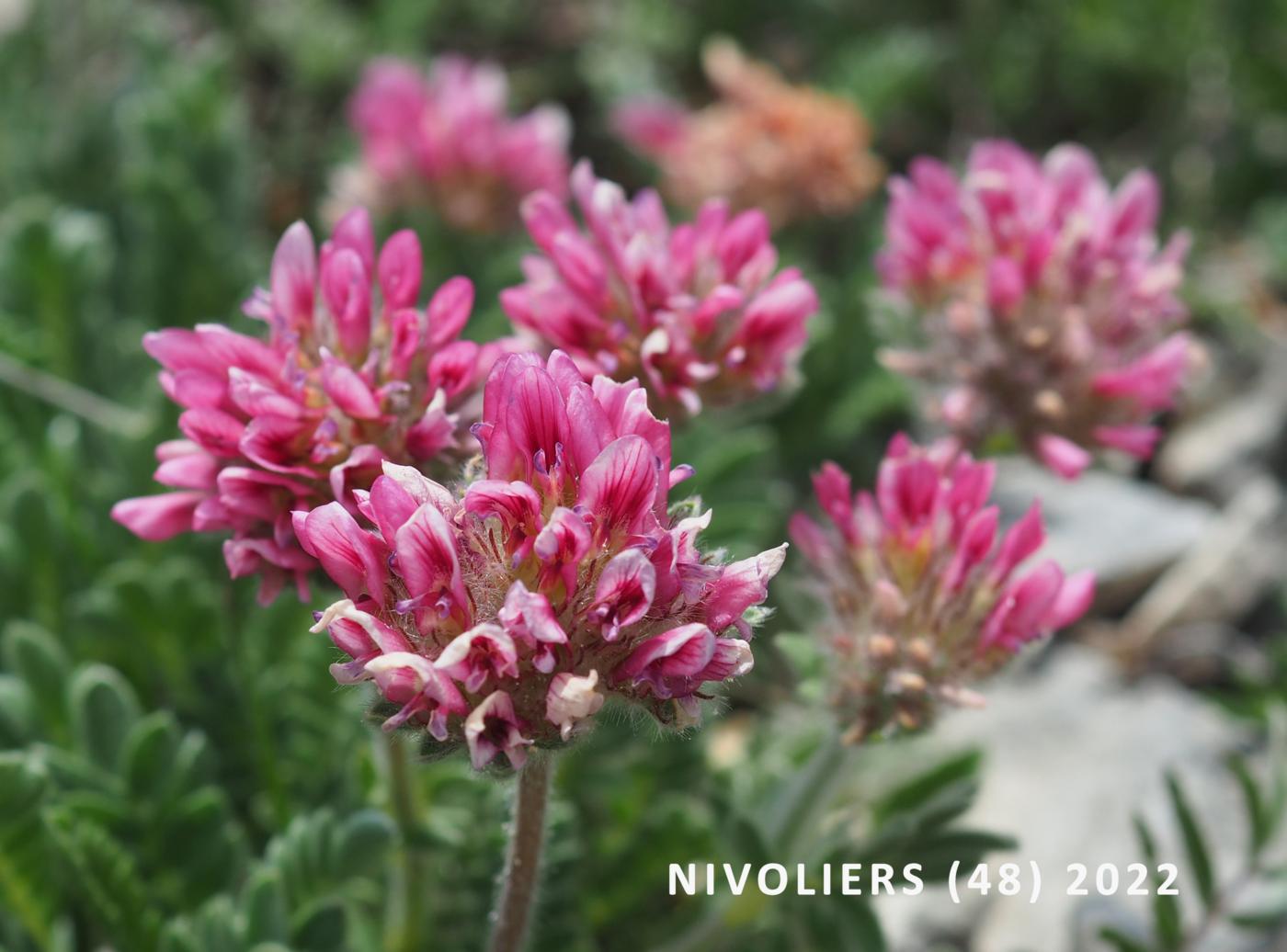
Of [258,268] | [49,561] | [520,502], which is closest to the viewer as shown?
[520,502]

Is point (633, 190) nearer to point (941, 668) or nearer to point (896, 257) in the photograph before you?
point (896, 257)

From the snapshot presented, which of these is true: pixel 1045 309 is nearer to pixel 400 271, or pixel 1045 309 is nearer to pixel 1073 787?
pixel 400 271

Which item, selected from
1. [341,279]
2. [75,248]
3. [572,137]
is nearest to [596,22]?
[572,137]

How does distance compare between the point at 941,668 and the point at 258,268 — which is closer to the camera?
the point at 941,668

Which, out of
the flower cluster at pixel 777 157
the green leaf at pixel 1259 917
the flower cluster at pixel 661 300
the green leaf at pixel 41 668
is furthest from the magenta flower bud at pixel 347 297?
the flower cluster at pixel 777 157

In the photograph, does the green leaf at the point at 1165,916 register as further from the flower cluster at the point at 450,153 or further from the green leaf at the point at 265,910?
the flower cluster at the point at 450,153
